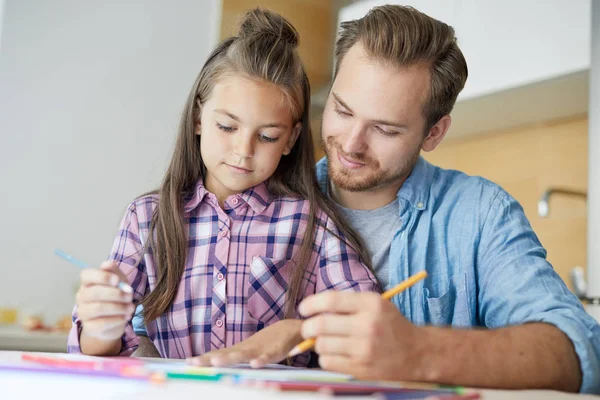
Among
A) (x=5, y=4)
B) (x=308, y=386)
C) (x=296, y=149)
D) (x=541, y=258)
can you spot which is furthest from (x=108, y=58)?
(x=308, y=386)

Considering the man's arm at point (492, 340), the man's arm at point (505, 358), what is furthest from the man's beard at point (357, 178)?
the man's arm at point (505, 358)

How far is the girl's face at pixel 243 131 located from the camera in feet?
4.52

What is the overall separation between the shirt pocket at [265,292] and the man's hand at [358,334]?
590 millimetres

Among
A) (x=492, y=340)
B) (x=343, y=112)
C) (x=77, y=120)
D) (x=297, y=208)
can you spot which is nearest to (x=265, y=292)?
(x=297, y=208)

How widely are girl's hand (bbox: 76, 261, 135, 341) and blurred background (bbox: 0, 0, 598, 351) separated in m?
1.74

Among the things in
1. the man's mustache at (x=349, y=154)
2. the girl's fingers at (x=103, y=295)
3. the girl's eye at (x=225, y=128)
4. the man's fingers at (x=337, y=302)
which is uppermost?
the girl's eye at (x=225, y=128)

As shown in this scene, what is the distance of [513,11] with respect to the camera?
266 centimetres

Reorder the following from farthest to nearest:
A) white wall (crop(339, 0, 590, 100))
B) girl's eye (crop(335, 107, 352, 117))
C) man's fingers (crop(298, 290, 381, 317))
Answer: white wall (crop(339, 0, 590, 100)) → girl's eye (crop(335, 107, 352, 117)) → man's fingers (crop(298, 290, 381, 317))

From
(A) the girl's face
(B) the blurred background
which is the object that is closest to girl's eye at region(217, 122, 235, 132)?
(A) the girl's face

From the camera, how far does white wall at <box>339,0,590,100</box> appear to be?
2.46 metres

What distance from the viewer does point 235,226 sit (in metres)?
1.50

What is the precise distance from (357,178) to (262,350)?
1.81 feet

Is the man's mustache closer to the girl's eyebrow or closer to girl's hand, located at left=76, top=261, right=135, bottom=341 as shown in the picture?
the girl's eyebrow

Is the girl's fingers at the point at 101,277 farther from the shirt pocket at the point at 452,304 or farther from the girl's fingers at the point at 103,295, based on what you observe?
the shirt pocket at the point at 452,304
